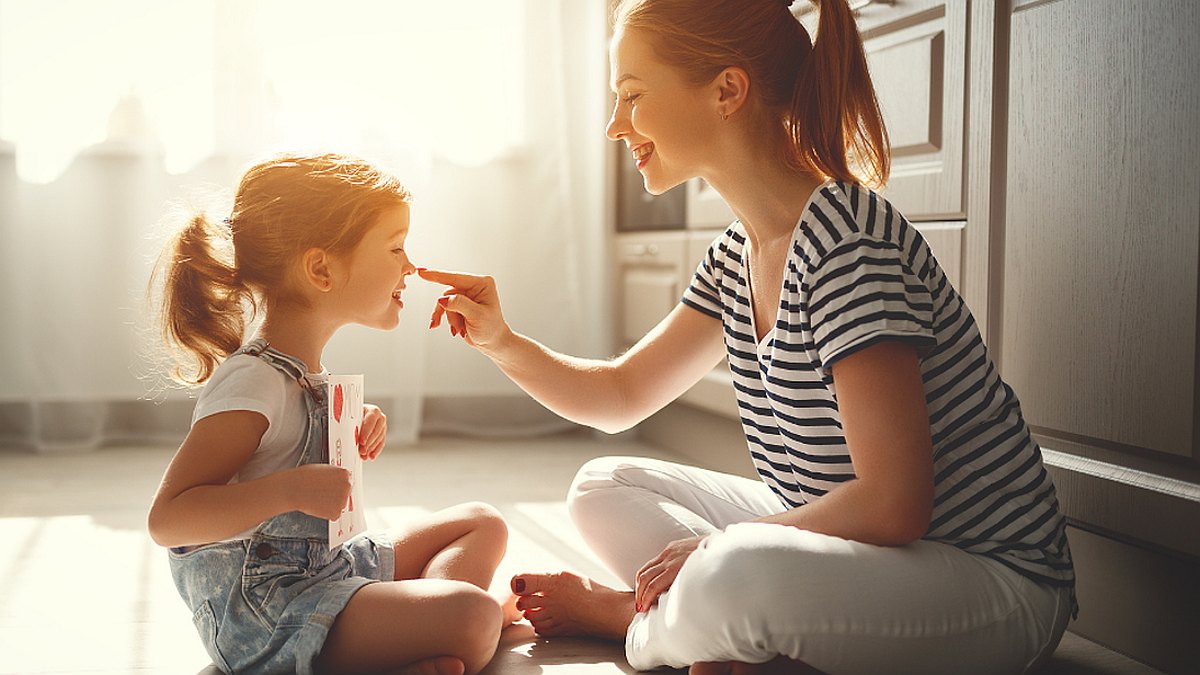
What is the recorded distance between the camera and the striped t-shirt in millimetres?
1115

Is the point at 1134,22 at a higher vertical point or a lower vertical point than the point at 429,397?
higher

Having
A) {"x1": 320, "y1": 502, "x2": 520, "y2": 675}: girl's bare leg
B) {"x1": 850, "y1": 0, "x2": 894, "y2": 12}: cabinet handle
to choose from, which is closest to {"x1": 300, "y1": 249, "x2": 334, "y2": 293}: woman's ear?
{"x1": 320, "y1": 502, "x2": 520, "y2": 675}: girl's bare leg

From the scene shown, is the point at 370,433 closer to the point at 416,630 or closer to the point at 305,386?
the point at 305,386

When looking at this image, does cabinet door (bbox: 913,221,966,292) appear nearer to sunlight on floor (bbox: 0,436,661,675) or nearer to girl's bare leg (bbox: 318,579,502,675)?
sunlight on floor (bbox: 0,436,661,675)

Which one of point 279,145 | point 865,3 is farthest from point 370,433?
point 279,145

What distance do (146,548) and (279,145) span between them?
111cm

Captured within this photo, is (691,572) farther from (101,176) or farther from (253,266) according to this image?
(101,176)

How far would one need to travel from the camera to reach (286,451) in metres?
1.24

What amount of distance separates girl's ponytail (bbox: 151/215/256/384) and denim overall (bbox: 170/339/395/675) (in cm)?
8

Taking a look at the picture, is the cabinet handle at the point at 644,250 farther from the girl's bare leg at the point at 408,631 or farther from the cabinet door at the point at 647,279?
the girl's bare leg at the point at 408,631

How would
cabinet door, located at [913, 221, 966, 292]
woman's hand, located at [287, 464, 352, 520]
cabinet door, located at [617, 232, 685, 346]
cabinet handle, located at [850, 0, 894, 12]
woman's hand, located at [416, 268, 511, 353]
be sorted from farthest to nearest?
cabinet door, located at [617, 232, 685, 346] → cabinet handle, located at [850, 0, 894, 12] → cabinet door, located at [913, 221, 966, 292] → woman's hand, located at [416, 268, 511, 353] → woman's hand, located at [287, 464, 352, 520]

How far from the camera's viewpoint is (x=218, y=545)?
1192mm

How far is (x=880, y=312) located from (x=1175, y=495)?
0.39 m

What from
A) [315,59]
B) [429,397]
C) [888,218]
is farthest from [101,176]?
[888,218]
